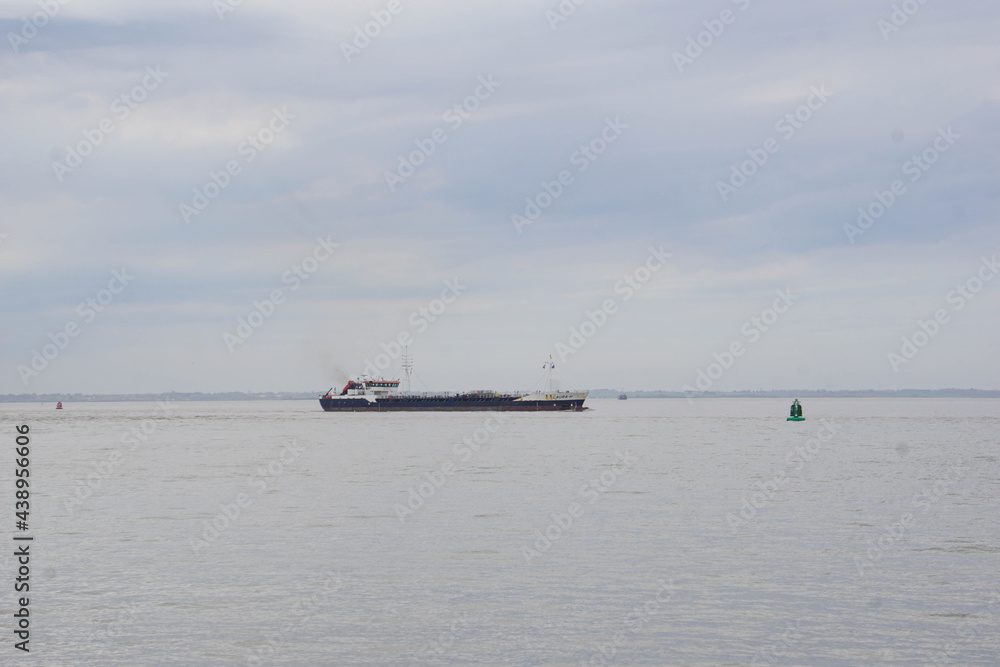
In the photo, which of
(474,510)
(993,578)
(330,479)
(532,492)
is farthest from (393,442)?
(993,578)

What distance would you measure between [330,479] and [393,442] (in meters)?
38.2

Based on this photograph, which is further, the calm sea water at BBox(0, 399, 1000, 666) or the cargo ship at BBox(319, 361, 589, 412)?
the cargo ship at BBox(319, 361, 589, 412)

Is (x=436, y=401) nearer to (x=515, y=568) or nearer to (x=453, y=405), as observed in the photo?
(x=453, y=405)

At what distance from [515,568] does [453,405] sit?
160 meters

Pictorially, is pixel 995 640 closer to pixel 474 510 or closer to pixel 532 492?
pixel 474 510

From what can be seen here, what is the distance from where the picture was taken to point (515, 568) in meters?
26.8

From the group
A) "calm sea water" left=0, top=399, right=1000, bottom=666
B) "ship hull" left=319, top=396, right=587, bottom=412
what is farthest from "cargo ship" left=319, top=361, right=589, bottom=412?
"calm sea water" left=0, top=399, right=1000, bottom=666

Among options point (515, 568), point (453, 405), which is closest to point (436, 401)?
point (453, 405)

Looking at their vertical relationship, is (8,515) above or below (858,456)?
below

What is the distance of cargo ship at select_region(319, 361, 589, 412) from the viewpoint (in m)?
189

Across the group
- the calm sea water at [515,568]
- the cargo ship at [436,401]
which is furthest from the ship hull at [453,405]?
the calm sea water at [515,568]

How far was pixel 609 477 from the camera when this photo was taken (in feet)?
176

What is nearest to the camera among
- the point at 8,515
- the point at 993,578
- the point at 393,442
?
the point at 993,578

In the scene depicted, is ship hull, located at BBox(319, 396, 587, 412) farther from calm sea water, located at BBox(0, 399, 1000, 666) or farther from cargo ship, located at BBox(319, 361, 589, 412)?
calm sea water, located at BBox(0, 399, 1000, 666)
